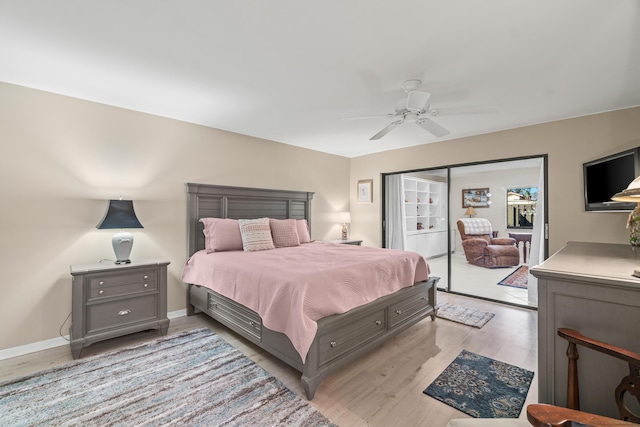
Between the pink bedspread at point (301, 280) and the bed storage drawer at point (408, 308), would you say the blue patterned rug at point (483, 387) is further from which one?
the pink bedspread at point (301, 280)

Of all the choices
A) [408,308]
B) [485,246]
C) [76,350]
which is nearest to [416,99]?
[408,308]

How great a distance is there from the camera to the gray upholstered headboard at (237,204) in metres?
3.79

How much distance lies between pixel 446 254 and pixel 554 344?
140 inches

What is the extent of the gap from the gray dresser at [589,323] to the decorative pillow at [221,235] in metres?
3.12

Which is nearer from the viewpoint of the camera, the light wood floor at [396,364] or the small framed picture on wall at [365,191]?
the light wood floor at [396,364]

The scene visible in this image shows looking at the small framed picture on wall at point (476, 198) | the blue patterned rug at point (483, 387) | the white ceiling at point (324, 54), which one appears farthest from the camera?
the small framed picture on wall at point (476, 198)

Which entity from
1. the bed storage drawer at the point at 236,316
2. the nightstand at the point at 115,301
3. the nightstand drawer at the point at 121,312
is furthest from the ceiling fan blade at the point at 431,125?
the nightstand drawer at the point at 121,312

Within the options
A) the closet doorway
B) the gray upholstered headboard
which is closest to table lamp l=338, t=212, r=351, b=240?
the closet doorway

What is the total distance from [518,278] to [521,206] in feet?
3.48

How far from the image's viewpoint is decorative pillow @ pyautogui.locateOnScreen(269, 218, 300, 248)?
13.2 feet

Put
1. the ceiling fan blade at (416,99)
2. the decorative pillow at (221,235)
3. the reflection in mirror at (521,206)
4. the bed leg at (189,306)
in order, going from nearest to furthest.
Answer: the ceiling fan blade at (416,99) → the decorative pillow at (221,235) → the bed leg at (189,306) → the reflection in mirror at (521,206)

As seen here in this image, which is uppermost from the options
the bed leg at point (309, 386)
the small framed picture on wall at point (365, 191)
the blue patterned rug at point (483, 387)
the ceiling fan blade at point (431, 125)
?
the ceiling fan blade at point (431, 125)

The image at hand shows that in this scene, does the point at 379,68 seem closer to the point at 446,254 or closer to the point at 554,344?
the point at 554,344

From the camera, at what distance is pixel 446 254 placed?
4785 millimetres
